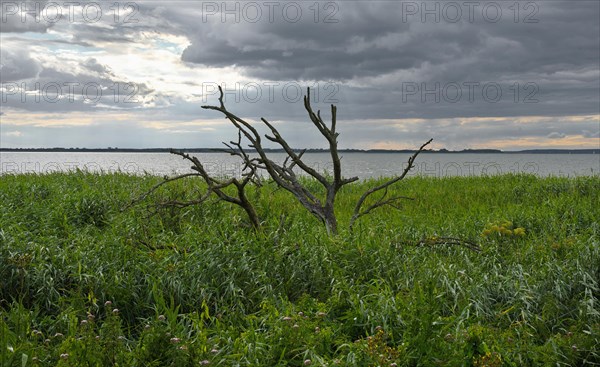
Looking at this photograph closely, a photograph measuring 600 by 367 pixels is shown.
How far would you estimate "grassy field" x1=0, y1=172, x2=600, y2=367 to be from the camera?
4.38 m

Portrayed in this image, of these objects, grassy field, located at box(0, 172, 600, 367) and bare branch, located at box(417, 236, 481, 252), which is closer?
grassy field, located at box(0, 172, 600, 367)

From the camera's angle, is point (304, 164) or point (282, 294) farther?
point (304, 164)

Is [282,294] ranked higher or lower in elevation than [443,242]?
lower

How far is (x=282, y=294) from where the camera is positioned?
249 inches

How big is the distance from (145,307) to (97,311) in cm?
53

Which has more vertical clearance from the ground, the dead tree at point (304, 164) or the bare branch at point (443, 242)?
the dead tree at point (304, 164)

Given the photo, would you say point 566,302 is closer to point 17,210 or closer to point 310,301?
point 310,301

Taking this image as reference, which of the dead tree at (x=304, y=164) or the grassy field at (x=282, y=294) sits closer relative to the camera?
the grassy field at (x=282, y=294)

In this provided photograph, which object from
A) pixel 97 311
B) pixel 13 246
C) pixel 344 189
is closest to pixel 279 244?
pixel 97 311

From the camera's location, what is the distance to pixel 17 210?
973 centimetres

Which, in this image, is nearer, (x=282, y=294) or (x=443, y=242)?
(x=282, y=294)

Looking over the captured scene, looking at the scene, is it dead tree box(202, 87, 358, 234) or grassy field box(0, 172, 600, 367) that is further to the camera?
dead tree box(202, 87, 358, 234)

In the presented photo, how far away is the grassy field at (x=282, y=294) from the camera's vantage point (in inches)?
172

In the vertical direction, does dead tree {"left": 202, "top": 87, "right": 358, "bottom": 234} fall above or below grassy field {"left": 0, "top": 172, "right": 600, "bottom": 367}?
above
